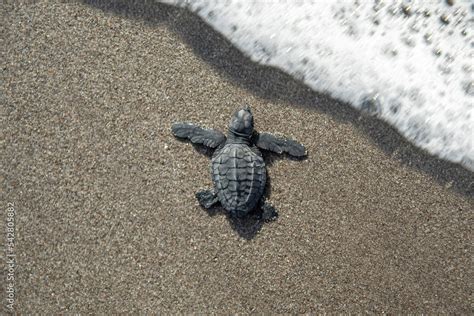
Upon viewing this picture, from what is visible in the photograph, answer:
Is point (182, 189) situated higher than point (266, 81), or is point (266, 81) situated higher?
point (266, 81)

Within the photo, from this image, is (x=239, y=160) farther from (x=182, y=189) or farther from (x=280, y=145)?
(x=182, y=189)

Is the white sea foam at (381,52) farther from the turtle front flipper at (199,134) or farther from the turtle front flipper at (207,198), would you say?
the turtle front flipper at (207,198)

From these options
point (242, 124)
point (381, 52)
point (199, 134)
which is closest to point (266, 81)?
point (242, 124)

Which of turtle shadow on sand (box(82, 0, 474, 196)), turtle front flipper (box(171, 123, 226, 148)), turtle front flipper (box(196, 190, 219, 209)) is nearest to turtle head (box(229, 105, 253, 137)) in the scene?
turtle front flipper (box(171, 123, 226, 148))

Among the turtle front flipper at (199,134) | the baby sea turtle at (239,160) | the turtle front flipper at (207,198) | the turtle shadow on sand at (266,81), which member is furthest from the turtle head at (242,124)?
the turtle front flipper at (207,198)

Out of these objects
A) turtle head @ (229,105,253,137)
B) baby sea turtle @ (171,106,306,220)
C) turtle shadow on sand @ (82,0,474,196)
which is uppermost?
turtle shadow on sand @ (82,0,474,196)

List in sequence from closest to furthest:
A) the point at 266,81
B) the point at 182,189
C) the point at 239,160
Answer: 1. the point at 239,160
2. the point at 182,189
3. the point at 266,81

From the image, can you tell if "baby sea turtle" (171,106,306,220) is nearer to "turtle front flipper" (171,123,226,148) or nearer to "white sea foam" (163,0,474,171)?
"turtle front flipper" (171,123,226,148)
